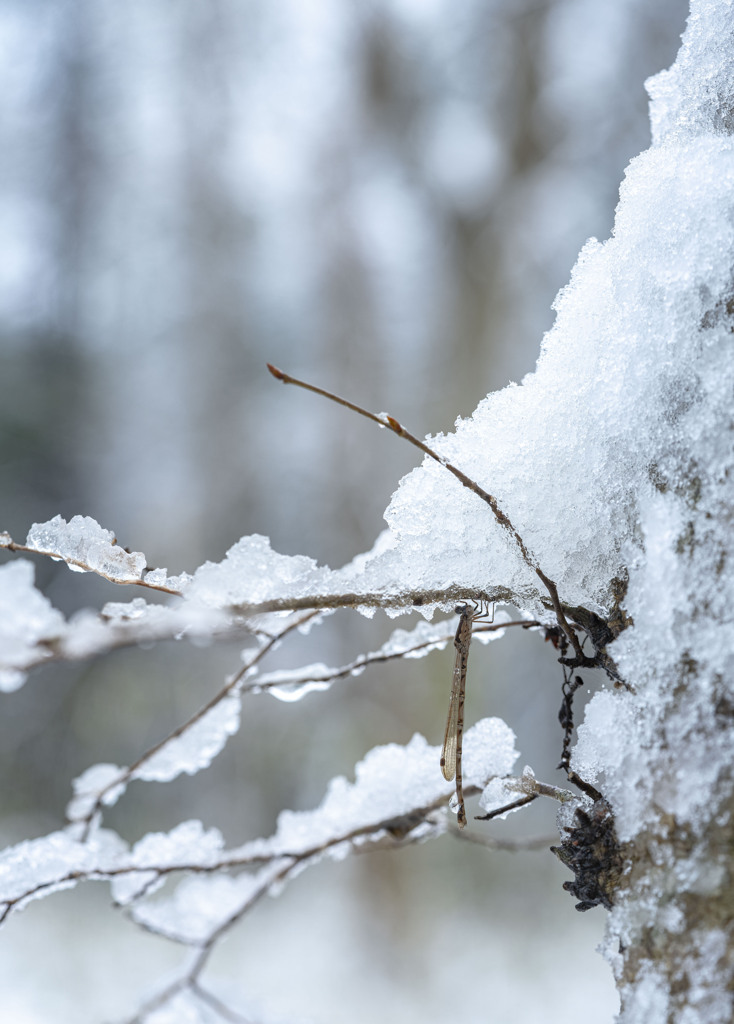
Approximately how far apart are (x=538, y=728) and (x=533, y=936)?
683 millimetres

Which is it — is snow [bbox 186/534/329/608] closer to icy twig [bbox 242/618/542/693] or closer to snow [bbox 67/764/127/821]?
icy twig [bbox 242/618/542/693]

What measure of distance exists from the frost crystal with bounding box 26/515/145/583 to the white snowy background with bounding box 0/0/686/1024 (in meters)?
2.29

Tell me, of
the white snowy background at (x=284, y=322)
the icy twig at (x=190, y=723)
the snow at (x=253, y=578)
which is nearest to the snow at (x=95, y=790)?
the icy twig at (x=190, y=723)

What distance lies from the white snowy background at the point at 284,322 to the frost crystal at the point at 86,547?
229 centimetres

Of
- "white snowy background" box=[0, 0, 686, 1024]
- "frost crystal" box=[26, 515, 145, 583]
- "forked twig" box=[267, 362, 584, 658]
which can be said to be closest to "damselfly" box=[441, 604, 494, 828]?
"forked twig" box=[267, 362, 584, 658]

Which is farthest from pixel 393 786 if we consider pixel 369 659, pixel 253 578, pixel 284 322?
pixel 284 322

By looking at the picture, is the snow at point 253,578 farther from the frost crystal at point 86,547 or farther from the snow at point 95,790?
the snow at point 95,790

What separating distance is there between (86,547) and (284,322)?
2.89m

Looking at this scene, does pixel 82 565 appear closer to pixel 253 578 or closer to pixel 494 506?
pixel 253 578

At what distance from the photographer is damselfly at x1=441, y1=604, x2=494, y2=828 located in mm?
326

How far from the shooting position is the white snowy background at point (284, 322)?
8.36 feet

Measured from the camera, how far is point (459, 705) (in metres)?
0.33

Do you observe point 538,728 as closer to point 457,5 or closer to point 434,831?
point 434,831

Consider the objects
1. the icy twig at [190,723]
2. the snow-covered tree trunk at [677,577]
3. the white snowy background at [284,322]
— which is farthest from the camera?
the white snowy background at [284,322]
